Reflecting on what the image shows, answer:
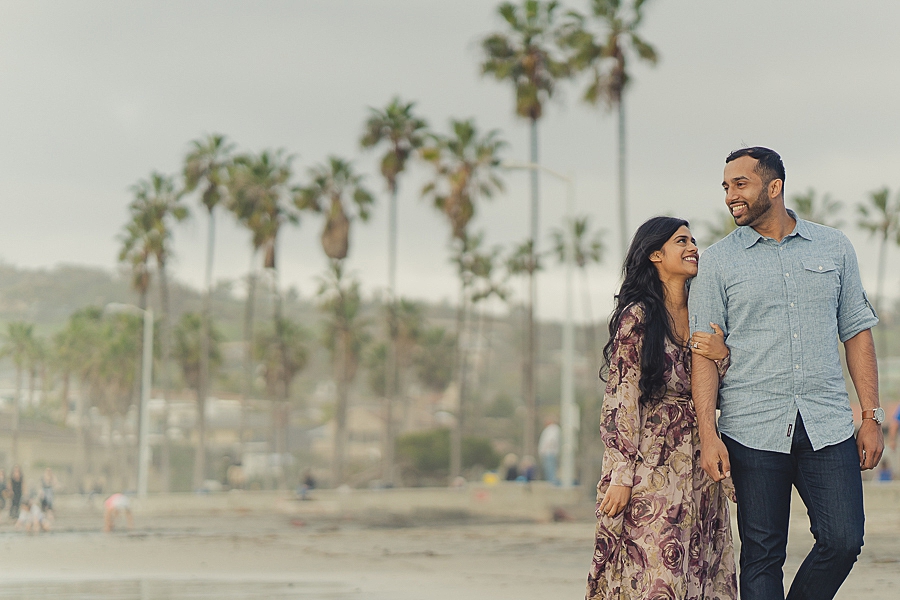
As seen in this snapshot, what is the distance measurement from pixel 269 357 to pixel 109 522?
56579 mm

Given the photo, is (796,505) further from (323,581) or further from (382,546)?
(323,581)

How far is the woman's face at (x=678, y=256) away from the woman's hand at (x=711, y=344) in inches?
13.5

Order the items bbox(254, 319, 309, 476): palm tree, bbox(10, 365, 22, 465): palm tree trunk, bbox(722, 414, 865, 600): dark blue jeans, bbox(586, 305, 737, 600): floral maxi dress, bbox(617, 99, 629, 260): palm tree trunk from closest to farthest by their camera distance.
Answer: bbox(722, 414, 865, 600): dark blue jeans
bbox(586, 305, 737, 600): floral maxi dress
bbox(10, 365, 22, 465): palm tree trunk
bbox(617, 99, 629, 260): palm tree trunk
bbox(254, 319, 309, 476): palm tree

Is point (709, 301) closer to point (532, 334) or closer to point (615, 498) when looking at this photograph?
point (615, 498)

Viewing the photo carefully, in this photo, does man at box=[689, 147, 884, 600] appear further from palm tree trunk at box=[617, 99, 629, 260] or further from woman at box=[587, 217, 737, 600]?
palm tree trunk at box=[617, 99, 629, 260]

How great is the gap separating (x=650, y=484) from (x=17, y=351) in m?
29.9

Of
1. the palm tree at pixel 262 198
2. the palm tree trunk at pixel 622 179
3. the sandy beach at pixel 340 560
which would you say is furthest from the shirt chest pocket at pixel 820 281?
the palm tree at pixel 262 198

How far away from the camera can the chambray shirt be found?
4.77 metres

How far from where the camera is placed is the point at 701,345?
4.89m

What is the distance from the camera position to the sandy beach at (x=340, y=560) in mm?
9148

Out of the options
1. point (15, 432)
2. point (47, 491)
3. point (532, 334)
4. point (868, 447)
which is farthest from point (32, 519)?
point (532, 334)

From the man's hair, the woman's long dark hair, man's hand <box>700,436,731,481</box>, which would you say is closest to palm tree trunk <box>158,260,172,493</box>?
the woman's long dark hair

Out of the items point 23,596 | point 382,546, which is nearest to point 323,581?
point 23,596

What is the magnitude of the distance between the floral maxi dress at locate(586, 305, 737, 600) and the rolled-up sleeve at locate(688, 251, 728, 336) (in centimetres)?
23
